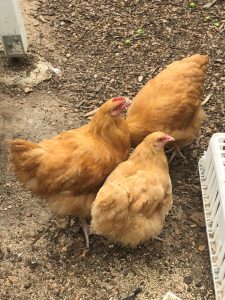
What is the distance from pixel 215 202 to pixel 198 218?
0.31 m

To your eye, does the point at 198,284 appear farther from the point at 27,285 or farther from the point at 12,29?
the point at 12,29

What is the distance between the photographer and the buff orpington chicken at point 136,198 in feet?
9.84

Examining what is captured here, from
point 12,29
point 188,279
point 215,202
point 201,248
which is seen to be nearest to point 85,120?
point 12,29

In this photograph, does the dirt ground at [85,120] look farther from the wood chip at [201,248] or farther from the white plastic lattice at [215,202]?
the white plastic lattice at [215,202]

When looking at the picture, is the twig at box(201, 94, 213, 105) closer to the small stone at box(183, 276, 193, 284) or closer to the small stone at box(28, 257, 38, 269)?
the small stone at box(183, 276, 193, 284)

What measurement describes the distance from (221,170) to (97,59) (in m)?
2.38

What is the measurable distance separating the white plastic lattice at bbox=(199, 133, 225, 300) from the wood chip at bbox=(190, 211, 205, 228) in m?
0.12

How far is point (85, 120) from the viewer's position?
179 inches

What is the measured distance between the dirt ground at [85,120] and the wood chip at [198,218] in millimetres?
31

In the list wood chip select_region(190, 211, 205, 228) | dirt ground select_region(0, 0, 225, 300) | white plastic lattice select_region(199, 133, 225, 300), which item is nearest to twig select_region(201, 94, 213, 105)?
dirt ground select_region(0, 0, 225, 300)

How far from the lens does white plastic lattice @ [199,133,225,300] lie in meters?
3.14

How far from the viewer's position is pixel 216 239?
3.35 metres

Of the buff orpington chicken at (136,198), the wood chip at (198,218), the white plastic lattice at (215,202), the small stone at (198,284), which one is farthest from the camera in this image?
the wood chip at (198,218)

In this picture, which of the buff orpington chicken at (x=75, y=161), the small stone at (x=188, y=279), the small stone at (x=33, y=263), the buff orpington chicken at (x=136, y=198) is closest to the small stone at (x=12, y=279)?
the small stone at (x=33, y=263)
